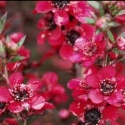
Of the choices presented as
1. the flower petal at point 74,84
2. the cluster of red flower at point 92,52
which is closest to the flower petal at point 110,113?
the cluster of red flower at point 92,52

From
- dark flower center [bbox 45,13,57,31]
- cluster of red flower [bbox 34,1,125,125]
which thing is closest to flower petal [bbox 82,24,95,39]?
cluster of red flower [bbox 34,1,125,125]

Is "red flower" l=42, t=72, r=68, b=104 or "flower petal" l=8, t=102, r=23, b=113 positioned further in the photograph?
"red flower" l=42, t=72, r=68, b=104

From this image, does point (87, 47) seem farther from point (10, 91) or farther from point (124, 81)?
point (10, 91)

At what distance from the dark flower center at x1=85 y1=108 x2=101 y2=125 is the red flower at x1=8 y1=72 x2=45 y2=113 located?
154 mm

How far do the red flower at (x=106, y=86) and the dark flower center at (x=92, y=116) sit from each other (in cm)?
6

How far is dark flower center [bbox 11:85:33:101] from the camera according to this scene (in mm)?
1376

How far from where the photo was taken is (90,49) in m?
1.47

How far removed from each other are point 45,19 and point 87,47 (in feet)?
0.96

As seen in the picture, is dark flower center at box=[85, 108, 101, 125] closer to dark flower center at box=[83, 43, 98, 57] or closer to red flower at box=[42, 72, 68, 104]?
dark flower center at box=[83, 43, 98, 57]

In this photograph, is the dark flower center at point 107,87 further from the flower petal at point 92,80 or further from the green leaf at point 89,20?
the green leaf at point 89,20

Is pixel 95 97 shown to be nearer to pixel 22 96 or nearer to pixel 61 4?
pixel 22 96

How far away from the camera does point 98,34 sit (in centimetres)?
148

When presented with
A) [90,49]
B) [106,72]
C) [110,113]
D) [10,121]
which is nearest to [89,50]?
[90,49]

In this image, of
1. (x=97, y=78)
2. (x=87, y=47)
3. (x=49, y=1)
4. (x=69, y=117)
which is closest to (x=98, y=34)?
(x=87, y=47)
